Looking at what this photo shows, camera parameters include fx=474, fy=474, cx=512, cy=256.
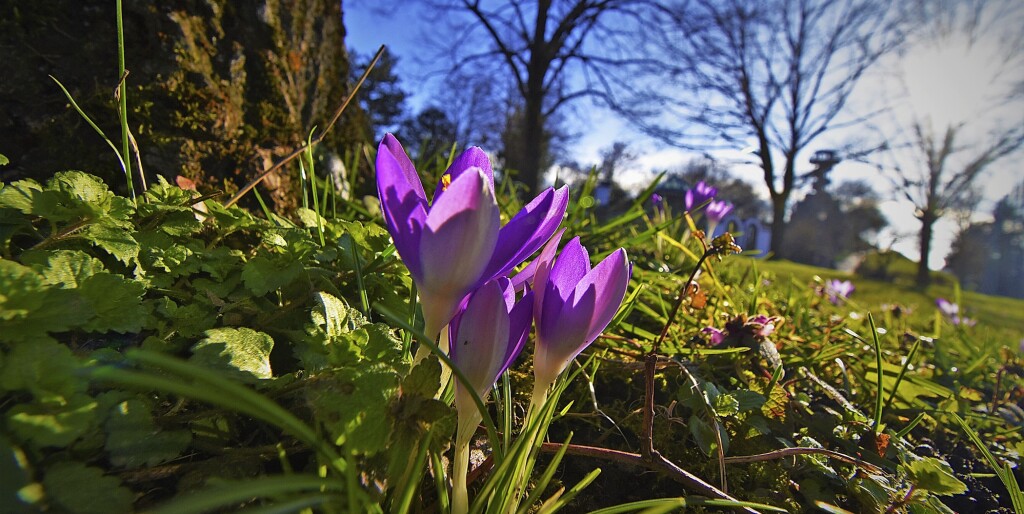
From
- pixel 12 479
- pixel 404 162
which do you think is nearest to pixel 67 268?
pixel 12 479

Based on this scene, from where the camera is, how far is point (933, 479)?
2.42 ft

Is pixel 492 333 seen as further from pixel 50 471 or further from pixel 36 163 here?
pixel 36 163

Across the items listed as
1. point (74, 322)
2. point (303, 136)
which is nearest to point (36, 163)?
point (303, 136)

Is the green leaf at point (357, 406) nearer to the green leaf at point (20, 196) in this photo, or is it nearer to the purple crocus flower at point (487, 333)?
the purple crocus flower at point (487, 333)

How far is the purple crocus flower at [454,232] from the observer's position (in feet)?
1.53

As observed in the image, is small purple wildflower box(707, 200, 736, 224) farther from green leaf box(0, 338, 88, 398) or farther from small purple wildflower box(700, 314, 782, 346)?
green leaf box(0, 338, 88, 398)

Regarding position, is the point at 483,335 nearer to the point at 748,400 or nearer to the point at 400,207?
the point at 400,207

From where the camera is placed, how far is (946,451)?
48.4 inches

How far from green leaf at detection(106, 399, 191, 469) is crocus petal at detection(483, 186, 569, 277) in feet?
1.33

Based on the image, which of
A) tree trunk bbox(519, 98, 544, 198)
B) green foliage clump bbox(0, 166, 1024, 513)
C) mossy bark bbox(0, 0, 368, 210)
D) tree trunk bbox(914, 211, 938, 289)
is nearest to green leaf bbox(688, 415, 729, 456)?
green foliage clump bbox(0, 166, 1024, 513)

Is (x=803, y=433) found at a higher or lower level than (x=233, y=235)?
lower

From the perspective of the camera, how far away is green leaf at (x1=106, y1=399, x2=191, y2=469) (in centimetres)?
50

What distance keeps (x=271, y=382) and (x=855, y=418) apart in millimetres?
1082

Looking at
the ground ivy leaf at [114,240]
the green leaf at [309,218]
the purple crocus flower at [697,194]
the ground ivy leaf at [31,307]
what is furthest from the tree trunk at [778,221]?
the ground ivy leaf at [31,307]
